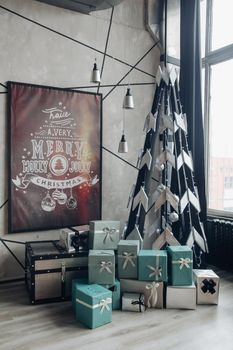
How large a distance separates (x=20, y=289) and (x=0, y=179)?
117 cm

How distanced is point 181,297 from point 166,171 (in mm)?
1441

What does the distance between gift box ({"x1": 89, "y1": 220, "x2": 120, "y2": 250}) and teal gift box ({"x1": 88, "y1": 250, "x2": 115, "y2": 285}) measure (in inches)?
12.2

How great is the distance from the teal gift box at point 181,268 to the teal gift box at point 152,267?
80 millimetres

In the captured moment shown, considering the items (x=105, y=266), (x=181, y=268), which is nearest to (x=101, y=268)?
(x=105, y=266)

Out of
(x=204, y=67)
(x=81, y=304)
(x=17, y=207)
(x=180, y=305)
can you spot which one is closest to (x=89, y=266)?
(x=81, y=304)

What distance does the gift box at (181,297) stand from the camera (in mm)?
3096

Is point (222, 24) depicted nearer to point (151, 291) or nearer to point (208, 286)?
point (208, 286)

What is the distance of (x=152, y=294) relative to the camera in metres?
3.12

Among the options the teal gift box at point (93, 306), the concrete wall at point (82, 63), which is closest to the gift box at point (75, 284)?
the teal gift box at point (93, 306)

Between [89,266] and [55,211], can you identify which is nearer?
[89,266]

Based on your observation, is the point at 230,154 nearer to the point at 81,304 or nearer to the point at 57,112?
the point at 57,112

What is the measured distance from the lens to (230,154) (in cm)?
448

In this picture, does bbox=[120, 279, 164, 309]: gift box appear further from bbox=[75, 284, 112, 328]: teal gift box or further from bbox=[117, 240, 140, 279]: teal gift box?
bbox=[75, 284, 112, 328]: teal gift box

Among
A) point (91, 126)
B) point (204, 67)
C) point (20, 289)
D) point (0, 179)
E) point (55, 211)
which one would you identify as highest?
point (204, 67)
